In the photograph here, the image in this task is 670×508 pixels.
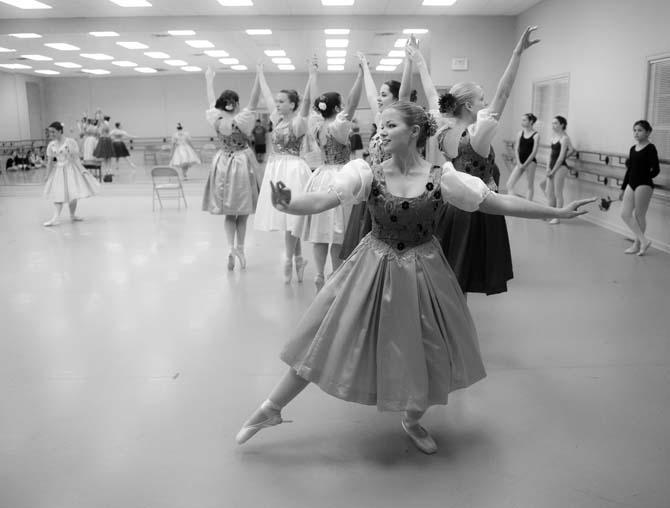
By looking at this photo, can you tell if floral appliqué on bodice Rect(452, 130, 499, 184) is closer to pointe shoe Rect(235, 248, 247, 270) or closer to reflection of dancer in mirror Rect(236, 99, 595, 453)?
reflection of dancer in mirror Rect(236, 99, 595, 453)

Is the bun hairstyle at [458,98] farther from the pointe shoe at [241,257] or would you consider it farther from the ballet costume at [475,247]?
the pointe shoe at [241,257]

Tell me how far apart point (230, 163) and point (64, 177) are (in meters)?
4.01

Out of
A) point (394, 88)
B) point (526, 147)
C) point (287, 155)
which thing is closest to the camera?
point (394, 88)

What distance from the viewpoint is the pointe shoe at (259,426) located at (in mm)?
2510

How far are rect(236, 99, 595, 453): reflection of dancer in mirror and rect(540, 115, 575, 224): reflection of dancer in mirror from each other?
6308 mm

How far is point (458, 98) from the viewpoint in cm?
339

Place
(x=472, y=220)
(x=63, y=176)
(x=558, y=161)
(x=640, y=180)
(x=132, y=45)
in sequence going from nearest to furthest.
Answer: (x=472, y=220), (x=640, y=180), (x=558, y=161), (x=63, y=176), (x=132, y=45)

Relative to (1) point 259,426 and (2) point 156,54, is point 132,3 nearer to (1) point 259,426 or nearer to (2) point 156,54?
(2) point 156,54

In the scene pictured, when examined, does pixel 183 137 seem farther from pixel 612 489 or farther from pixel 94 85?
pixel 612 489

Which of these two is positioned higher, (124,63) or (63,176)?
(124,63)

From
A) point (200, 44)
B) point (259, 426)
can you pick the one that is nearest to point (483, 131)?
point (259, 426)

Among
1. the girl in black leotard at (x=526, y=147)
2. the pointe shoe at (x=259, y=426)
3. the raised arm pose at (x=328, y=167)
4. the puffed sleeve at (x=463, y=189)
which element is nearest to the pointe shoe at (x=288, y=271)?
the raised arm pose at (x=328, y=167)

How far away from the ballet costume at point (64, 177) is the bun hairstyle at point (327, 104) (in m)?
5.10

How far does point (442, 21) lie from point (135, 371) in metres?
9.47
